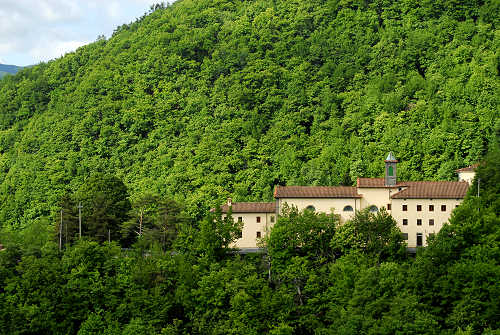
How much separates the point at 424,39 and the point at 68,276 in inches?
2848

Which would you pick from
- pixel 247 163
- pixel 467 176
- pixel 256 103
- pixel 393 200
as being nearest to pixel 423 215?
pixel 393 200

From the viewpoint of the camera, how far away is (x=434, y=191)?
7075cm

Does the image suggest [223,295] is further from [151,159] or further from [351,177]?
[151,159]

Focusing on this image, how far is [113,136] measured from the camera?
130 meters

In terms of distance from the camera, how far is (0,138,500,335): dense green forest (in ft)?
208

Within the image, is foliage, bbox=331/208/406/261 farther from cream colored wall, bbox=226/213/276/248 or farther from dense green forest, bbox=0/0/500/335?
cream colored wall, bbox=226/213/276/248

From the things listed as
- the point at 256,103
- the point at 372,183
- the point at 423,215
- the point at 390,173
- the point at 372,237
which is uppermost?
the point at 256,103

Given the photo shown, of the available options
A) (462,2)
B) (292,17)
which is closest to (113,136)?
(292,17)

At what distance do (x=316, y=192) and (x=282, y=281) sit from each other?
8385mm

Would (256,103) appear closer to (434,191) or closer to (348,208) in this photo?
(348,208)

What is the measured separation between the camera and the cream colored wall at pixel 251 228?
7412cm

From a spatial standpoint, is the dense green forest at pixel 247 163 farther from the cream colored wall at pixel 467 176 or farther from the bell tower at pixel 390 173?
the bell tower at pixel 390 173

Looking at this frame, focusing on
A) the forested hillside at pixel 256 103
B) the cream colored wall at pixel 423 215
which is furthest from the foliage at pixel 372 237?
the forested hillside at pixel 256 103

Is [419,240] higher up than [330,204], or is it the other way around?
[330,204]
